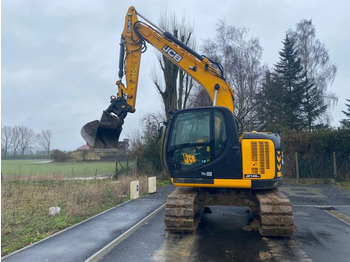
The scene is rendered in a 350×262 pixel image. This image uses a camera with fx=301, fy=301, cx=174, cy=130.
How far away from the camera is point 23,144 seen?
82.7 metres

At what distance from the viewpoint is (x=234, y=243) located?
19.1ft

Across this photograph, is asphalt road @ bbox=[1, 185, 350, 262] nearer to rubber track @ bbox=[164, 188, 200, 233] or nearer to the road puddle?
the road puddle

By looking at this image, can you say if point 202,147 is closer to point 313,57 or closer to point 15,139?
point 313,57

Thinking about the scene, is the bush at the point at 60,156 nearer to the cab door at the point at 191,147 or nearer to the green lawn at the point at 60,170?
the green lawn at the point at 60,170

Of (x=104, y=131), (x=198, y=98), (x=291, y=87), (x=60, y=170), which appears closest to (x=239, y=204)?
(x=104, y=131)

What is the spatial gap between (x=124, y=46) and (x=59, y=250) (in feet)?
21.3

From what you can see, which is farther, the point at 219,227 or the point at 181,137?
the point at 219,227

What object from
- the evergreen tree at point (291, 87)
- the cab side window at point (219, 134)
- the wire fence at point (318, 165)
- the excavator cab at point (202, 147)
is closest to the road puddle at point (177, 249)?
the excavator cab at point (202, 147)

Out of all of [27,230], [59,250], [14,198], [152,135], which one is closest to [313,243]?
[59,250]

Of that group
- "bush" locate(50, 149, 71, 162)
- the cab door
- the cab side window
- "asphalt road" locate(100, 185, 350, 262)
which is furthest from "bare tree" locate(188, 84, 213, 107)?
"bush" locate(50, 149, 71, 162)

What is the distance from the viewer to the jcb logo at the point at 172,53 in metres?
8.93

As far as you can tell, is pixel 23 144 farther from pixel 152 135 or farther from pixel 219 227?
pixel 219 227

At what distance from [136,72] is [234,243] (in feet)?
19.5

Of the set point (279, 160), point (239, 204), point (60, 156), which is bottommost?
point (239, 204)
